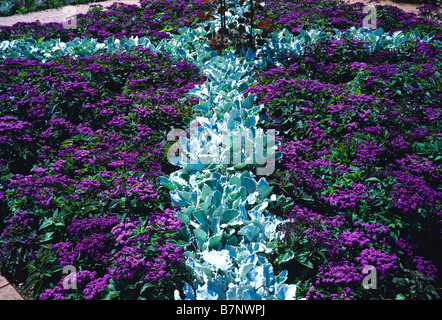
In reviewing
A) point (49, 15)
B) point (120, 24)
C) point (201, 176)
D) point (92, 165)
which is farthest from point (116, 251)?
point (49, 15)

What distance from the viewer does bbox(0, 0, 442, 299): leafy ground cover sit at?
2.33 metres

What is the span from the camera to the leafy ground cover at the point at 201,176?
2.33m

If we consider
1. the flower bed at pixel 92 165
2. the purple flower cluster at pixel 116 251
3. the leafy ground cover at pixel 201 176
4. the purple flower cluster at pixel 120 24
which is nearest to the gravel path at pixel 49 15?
the purple flower cluster at pixel 120 24

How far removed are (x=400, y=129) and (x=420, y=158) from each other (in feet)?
1.42

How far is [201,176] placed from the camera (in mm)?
2992

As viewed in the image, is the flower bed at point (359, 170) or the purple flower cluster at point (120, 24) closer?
the flower bed at point (359, 170)

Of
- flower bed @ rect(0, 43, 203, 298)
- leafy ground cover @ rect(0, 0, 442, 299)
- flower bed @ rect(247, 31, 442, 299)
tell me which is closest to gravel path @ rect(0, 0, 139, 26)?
leafy ground cover @ rect(0, 0, 442, 299)

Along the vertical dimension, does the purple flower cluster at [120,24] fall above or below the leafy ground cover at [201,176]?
above

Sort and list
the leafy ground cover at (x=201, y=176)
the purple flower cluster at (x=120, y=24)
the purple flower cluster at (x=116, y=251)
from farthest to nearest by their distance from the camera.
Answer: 1. the purple flower cluster at (x=120, y=24)
2. the leafy ground cover at (x=201, y=176)
3. the purple flower cluster at (x=116, y=251)

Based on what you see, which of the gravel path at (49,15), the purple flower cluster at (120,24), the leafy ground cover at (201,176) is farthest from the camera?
the gravel path at (49,15)

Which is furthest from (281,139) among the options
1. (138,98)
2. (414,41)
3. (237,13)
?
(237,13)

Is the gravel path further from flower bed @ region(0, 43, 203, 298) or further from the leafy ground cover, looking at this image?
flower bed @ region(0, 43, 203, 298)

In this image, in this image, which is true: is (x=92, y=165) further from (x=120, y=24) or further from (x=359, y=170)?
(x=120, y=24)

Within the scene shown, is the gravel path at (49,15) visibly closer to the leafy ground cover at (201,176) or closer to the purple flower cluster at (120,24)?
the purple flower cluster at (120,24)
